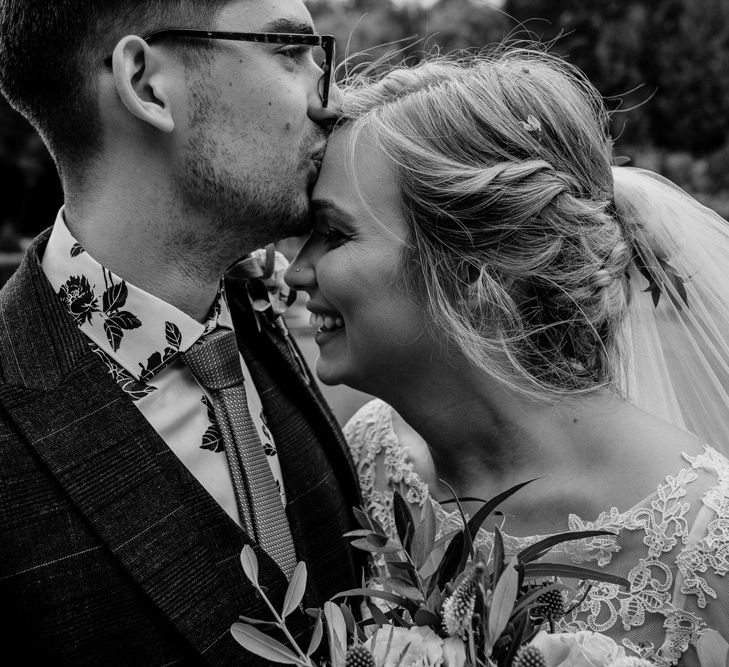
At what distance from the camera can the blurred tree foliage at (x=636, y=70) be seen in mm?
18719

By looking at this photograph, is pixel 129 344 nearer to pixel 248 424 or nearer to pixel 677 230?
pixel 248 424

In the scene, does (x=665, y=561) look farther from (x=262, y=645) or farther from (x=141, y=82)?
(x=141, y=82)

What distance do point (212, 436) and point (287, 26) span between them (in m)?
1.24

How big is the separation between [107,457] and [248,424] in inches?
17.2

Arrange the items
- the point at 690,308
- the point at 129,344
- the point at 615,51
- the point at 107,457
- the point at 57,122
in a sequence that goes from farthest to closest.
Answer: the point at 615,51 → the point at 690,308 → the point at 57,122 → the point at 129,344 → the point at 107,457

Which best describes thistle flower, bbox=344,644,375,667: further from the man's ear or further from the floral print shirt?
the man's ear

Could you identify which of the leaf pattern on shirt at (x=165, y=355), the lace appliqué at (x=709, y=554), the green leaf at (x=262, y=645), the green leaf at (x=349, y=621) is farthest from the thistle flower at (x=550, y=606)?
the leaf pattern on shirt at (x=165, y=355)

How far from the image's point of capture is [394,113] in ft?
8.87

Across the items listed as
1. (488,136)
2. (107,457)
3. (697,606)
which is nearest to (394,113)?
(488,136)

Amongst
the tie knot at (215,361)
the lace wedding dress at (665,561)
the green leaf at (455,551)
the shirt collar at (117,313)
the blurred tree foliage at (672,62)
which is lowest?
the blurred tree foliage at (672,62)

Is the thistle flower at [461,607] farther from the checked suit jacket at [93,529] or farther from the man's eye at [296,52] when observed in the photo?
the man's eye at [296,52]

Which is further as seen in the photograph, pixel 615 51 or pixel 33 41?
pixel 615 51

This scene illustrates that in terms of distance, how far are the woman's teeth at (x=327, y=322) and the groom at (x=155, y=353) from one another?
6.6 inches

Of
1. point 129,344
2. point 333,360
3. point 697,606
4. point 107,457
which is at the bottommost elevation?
point 697,606
